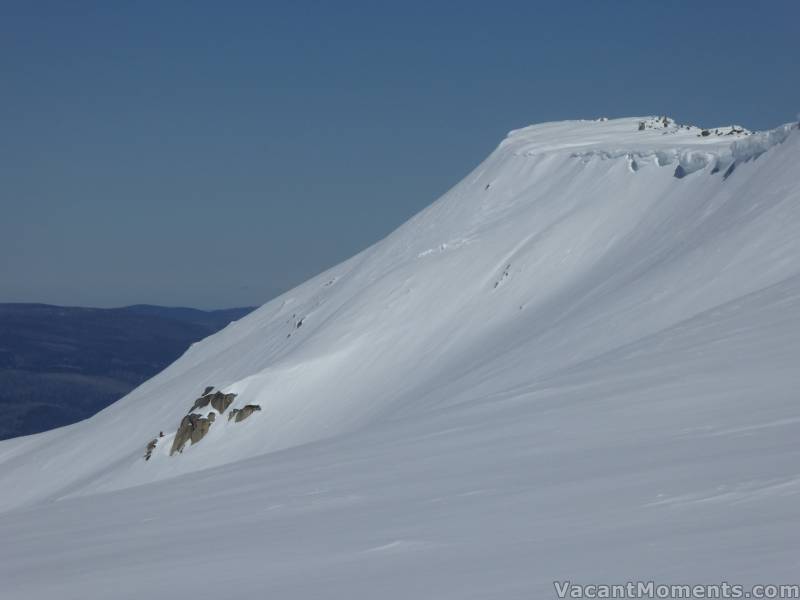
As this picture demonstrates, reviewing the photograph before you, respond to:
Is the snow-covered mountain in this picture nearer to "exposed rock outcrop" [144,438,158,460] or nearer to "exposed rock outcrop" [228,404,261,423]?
"exposed rock outcrop" [228,404,261,423]

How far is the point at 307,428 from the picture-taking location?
27.1m

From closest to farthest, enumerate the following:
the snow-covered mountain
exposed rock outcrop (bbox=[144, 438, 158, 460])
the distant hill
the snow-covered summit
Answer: the snow-covered mountain
the snow-covered summit
exposed rock outcrop (bbox=[144, 438, 158, 460])
the distant hill

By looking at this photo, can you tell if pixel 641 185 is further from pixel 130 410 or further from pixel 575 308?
pixel 130 410

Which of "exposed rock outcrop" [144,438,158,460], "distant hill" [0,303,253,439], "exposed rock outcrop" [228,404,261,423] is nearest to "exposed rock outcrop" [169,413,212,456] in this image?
"exposed rock outcrop" [144,438,158,460]

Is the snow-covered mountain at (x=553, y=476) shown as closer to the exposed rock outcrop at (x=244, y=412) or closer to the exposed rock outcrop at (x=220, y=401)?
the exposed rock outcrop at (x=244, y=412)

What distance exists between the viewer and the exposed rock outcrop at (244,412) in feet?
95.9

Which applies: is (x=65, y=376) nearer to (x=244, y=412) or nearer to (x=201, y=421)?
(x=201, y=421)

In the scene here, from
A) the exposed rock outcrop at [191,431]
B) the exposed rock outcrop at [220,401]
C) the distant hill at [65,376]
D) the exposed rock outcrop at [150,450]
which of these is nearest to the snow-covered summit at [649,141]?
the exposed rock outcrop at [220,401]

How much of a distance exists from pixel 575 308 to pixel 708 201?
5.06 meters

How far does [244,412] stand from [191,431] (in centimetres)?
156

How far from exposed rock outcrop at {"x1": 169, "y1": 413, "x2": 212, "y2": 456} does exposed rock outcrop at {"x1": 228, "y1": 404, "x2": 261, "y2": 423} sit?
30.3 inches

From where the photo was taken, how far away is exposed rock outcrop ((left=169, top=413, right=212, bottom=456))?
29.2 meters

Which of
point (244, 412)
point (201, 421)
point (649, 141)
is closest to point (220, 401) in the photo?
point (201, 421)

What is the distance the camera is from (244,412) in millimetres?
29328
